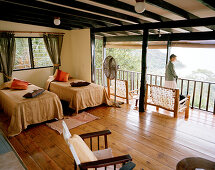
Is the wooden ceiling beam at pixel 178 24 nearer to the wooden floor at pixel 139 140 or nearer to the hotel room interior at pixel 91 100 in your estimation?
the hotel room interior at pixel 91 100

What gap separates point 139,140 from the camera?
3002 mm

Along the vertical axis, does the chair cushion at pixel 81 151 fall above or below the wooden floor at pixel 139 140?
above

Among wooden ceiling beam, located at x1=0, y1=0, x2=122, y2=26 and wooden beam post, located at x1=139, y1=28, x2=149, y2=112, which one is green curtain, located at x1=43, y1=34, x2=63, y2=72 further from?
wooden beam post, located at x1=139, y1=28, x2=149, y2=112

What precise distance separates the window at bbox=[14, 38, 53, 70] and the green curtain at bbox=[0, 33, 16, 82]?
0.25m

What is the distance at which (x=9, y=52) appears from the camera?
475 cm

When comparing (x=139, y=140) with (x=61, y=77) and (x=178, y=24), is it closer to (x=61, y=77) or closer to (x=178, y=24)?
(x=178, y=24)

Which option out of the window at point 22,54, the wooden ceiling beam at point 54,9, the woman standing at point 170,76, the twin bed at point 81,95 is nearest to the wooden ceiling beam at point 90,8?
the wooden ceiling beam at point 54,9

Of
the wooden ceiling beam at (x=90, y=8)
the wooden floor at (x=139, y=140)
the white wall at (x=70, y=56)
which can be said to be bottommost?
the wooden floor at (x=139, y=140)

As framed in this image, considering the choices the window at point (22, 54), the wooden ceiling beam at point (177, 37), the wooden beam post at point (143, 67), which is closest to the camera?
the wooden beam post at point (143, 67)

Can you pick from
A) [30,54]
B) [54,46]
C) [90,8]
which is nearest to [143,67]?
[90,8]

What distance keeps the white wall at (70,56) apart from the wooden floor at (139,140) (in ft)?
5.74

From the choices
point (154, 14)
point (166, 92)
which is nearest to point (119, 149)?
point (166, 92)

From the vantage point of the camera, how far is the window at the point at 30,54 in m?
5.09

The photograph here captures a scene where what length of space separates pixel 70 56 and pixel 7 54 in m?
2.22
